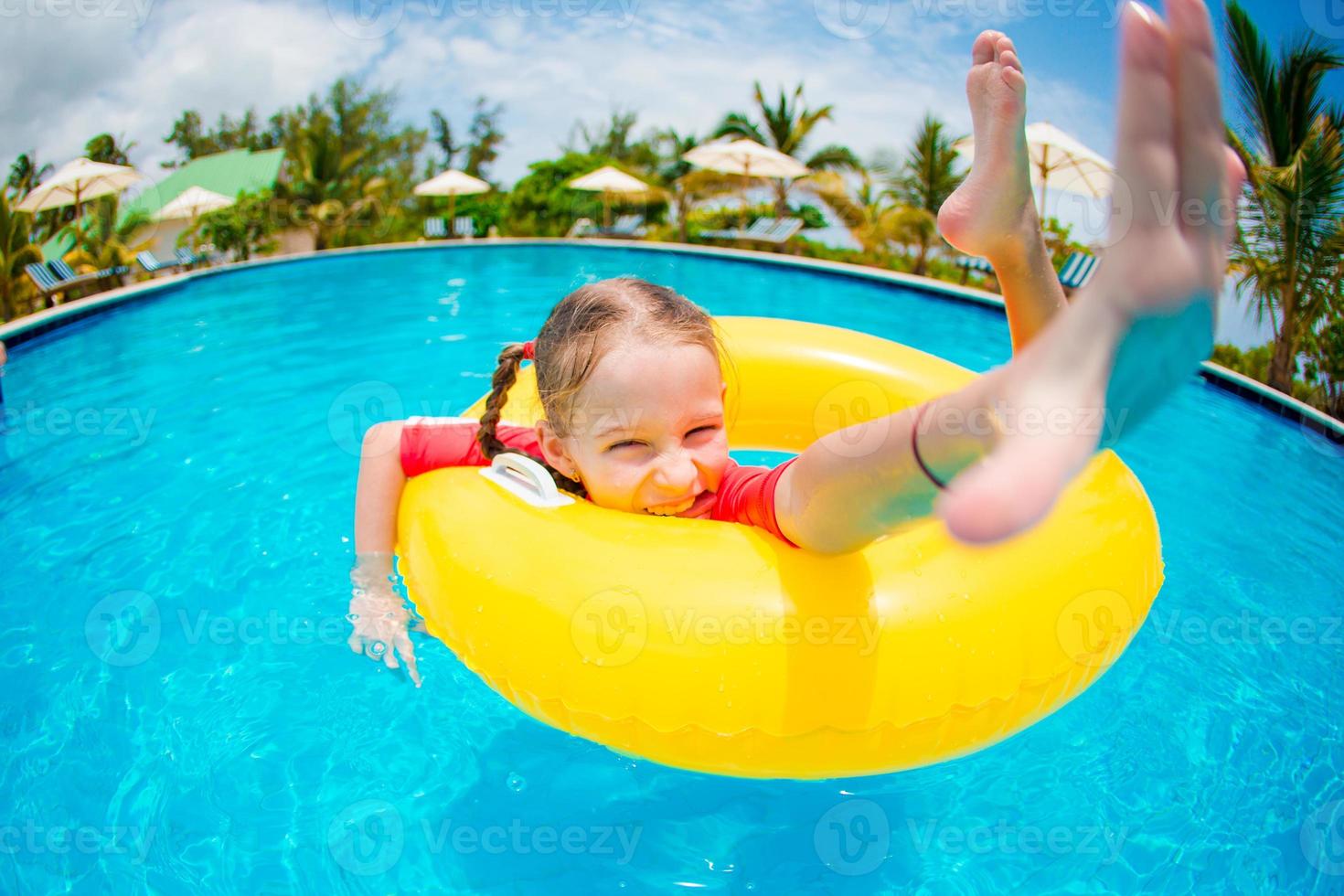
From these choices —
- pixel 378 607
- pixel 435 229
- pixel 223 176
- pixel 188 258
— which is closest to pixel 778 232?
pixel 435 229

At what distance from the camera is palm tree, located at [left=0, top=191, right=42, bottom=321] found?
8898 millimetres

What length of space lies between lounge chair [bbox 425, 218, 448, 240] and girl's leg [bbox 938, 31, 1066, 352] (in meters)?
18.3

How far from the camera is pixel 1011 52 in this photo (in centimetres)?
155

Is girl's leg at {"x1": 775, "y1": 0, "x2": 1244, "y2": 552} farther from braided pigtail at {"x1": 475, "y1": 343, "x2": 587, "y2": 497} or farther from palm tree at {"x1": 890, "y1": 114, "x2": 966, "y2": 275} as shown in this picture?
palm tree at {"x1": 890, "y1": 114, "x2": 966, "y2": 275}

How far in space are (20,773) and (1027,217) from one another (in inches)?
110

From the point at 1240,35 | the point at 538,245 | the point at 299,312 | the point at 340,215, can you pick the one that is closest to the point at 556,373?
the point at 1240,35

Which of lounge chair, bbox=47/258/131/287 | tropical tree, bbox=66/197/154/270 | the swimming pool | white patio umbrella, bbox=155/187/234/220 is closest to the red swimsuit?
the swimming pool

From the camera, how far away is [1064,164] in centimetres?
1053

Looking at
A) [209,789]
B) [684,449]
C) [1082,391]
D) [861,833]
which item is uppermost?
[1082,391]

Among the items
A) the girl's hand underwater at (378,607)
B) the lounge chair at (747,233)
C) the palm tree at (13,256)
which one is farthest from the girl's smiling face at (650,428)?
the lounge chair at (747,233)

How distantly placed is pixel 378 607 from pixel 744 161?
49.7ft

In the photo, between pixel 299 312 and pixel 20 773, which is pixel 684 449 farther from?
pixel 299 312

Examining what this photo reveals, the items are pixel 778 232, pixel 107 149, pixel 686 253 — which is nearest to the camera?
pixel 778 232

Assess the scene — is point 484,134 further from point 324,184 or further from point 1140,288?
point 1140,288
